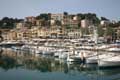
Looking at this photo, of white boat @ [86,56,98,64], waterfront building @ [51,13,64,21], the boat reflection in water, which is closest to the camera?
the boat reflection in water

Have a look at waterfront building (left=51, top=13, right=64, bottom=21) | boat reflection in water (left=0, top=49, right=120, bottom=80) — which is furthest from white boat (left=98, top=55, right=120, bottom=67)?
waterfront building (left=51, top=13, right=64, bottom=21)

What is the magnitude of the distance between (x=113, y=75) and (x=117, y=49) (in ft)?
28.5

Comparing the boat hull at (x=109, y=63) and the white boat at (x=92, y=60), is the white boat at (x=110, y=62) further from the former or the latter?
the white boat at (x=92, y=60)

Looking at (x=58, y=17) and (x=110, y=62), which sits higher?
(x=58, y=17)

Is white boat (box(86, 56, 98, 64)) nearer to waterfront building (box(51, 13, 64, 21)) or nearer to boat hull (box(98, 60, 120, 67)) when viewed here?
boat hull (box(98, 60, 120, 67))

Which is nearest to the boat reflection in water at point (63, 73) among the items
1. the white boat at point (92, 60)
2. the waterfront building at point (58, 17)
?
the white boat at point (92, 60)

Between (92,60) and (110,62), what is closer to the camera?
(110,62)

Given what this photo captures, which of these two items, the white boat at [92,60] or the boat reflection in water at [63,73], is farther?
the white boat at [92,60]

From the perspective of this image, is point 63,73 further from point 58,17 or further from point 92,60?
point 58,17

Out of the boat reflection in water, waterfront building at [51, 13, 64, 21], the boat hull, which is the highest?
waterfront building at [51, 13, 64, 21]

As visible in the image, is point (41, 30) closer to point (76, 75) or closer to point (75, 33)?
point (75, 33)

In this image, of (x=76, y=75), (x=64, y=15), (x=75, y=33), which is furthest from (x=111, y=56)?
(x=64, y=15)

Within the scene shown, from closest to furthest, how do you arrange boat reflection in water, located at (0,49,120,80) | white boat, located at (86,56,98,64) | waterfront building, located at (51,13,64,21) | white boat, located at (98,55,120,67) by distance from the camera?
boat reflection in water, located at (0,49,120,80) → white boat, located at (98,55,120,67) → white boat, located at (86,56,98,64) → waterfront building, located at (51,13,64,21)

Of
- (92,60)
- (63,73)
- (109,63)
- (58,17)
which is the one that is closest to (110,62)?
(109,63)
